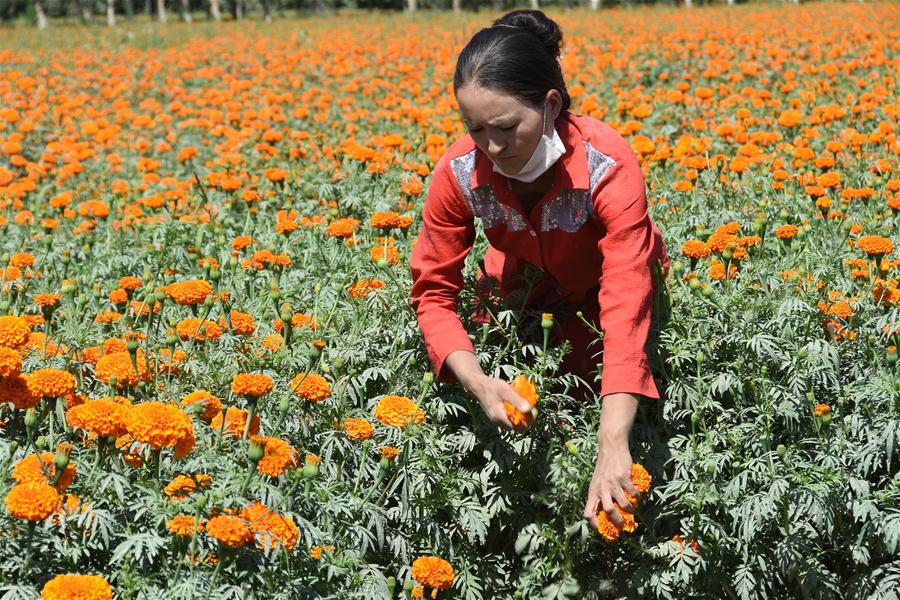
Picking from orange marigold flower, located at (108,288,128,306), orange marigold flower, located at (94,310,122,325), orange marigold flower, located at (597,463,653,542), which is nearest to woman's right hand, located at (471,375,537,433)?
orange marigold flower, located at (597,463,653,542)

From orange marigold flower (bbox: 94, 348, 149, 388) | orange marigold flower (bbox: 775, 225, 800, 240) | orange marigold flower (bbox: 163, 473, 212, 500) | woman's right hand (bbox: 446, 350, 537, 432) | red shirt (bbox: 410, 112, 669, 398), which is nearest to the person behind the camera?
orange marigold flower (bbox: 163, 473, 212, 500)

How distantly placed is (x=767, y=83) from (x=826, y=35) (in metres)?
2.73

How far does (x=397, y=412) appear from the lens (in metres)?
2.39

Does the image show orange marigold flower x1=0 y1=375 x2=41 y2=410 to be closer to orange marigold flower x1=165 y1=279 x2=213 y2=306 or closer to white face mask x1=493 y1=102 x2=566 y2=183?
orange marigold flower x1=165 y1=279 x2=213 y2=306

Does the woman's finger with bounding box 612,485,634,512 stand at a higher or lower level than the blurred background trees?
lower

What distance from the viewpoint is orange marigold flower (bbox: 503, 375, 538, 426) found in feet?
7.32

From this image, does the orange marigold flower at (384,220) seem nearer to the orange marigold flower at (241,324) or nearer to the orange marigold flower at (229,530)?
the orange marigold flower at (241,324)

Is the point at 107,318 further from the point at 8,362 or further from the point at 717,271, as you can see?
the point at 717,271

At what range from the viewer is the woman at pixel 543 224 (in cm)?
237

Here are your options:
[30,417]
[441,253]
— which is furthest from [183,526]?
[441,253]

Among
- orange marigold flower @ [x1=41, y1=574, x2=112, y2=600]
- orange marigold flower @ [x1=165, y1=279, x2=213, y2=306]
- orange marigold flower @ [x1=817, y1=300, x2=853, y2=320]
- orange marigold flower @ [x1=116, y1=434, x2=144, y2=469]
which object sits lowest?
orange marigold flower @ [x1=41, y1=574, x2=112, y2=600]

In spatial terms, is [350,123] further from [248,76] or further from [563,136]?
[248,76]

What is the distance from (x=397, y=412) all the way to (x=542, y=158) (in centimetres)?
79

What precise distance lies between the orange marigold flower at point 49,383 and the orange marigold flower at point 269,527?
22.2 inches
